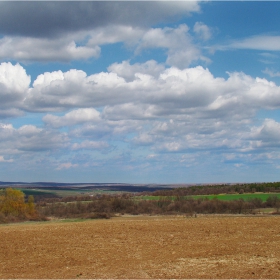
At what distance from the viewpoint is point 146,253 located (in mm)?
22250

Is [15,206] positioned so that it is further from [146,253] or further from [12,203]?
[146,253]

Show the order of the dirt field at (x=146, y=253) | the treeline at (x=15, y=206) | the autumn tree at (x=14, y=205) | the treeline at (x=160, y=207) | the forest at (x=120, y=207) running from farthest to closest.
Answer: the treeline at (x=160, y=207)
the autumn tree at (x=14, y=205)
the treeline at (x=15, y=206)
the forest at (x=120, y=207)
the dirt field at (x=146, y=253)

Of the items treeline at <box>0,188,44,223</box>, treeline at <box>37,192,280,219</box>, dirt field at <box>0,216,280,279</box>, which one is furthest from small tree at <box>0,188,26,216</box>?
dirt field at <box>0,216,280,279</box>

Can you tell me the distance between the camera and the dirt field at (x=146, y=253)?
56.5 ft

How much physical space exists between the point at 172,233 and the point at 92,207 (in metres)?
53.4

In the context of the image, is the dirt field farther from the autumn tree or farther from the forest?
the autumn tree

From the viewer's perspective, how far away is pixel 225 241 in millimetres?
25812

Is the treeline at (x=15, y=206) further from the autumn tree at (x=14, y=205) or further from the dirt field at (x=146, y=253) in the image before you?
the dirt field at (x=146, y=253)

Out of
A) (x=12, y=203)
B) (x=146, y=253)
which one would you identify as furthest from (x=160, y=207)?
(x=146, y=253)

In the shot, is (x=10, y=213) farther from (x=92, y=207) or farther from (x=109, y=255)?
(x=109, y=255)

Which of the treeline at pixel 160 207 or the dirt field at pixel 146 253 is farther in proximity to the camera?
the treeline at pixel 160 207

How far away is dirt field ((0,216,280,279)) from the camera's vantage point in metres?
17.2

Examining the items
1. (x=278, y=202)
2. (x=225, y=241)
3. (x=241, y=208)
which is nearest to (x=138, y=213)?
(x=241, y=208)

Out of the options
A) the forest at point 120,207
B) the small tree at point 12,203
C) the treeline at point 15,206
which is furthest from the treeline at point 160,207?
the small tree at point 12,203
